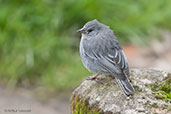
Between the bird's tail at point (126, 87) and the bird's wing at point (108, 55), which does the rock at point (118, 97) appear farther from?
the bird's wing at point (108, 55)

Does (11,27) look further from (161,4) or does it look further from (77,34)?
(161,4)

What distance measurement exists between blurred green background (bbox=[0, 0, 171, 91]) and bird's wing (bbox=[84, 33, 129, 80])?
2566 mm

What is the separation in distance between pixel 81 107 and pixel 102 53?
92cm

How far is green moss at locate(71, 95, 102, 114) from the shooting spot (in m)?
3.57

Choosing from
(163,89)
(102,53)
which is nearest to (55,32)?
(102,53)

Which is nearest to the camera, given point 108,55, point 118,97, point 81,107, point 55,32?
point 118,97

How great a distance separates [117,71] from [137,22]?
4.24m

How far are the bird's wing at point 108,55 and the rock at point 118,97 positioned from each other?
16 cm

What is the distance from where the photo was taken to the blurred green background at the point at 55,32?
7078 mm

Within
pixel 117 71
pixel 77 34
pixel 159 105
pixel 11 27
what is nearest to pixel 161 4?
pixel 77 34

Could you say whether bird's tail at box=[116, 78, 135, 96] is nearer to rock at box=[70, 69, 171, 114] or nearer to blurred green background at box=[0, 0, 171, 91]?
rock at box=[70, 69, 171, 114]

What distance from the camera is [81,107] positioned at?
378 centimetres

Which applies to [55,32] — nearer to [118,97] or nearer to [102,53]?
[102,53]

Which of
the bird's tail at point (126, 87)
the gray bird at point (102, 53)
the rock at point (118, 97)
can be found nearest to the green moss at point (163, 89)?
the rock at point (118, 97)
